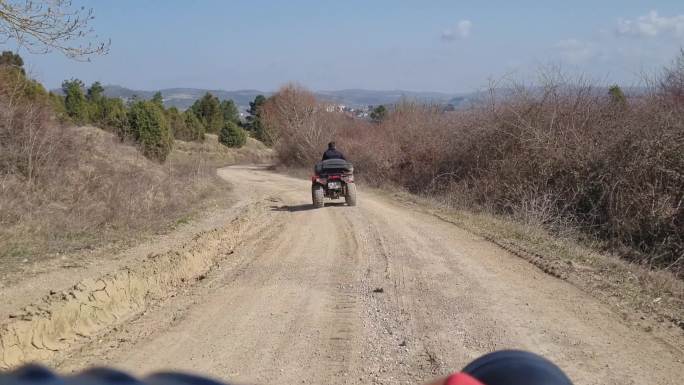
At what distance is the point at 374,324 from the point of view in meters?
7.42

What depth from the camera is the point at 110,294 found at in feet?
28.0

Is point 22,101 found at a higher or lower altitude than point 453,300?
higher

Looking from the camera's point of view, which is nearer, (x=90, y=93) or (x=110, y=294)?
(x=110, y=294)

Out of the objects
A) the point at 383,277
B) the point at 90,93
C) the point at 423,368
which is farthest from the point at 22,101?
the point at 90,93

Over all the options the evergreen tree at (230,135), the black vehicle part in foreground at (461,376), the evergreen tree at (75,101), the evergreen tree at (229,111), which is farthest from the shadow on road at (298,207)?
the evergreen tree at (229,111)

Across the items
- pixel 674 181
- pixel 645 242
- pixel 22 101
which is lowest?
pixel 645 242

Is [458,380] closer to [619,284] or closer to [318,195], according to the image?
[619,284]

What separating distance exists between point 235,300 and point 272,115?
43807 millimetres

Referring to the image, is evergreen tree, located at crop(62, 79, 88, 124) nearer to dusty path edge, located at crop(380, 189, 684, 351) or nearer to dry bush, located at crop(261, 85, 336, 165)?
dry bush, located at crop(261, 85, 336, 165)

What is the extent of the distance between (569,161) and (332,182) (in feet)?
22.2

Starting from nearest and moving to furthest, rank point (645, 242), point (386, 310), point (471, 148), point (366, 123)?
1. point (386, 310)
2. point (645, 242)
3. point (471, 148)
4. point (366, 123)

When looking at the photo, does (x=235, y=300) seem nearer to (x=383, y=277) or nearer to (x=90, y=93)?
(x=383, y=277)

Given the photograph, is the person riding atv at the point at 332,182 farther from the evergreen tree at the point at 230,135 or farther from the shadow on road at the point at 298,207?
the evergreen tree at the point at 230,135

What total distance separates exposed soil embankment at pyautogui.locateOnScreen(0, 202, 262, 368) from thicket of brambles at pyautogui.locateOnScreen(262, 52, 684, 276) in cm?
938
